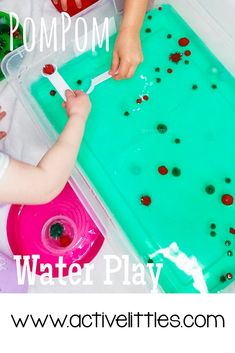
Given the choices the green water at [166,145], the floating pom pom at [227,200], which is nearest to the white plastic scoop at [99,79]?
the green water at [166,145]

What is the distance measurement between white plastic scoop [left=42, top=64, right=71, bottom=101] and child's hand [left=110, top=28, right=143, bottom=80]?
0.11 metres

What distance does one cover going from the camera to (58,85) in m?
0.84

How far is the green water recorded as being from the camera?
0.79m

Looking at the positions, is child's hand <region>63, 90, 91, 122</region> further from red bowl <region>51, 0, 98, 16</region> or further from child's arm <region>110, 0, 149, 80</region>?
red bowl <region>51, 0, 98, 16</region>

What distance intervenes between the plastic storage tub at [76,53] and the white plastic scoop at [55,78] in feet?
0.06

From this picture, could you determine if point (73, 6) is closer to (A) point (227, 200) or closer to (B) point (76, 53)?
(B) point (76, 53)

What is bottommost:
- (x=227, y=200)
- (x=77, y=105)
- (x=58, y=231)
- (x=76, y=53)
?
(x=227, y=200)

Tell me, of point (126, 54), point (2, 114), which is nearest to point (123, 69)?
point (126, 54)

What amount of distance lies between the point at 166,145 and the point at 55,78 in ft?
0.75

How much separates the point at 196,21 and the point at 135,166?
0.29m

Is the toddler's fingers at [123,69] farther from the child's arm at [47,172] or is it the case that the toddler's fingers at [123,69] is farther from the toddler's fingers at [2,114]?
the toddler's fingers at [2,114]

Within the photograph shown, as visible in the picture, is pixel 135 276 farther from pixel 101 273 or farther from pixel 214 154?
pixel 214 154

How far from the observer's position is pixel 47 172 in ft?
2.26

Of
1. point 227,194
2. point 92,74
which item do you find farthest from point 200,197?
point 92,74
